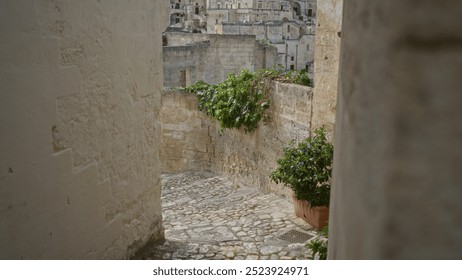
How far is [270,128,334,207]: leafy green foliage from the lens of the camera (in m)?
5.64

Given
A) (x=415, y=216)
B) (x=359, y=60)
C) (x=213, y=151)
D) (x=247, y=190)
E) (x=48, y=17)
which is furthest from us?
(x=213, y=151)

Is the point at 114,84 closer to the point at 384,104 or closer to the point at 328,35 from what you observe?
the point at 384,104

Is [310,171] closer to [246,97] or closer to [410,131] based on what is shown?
[246,97]

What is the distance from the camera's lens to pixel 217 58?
1923cm

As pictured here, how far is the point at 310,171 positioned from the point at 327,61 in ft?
5.08

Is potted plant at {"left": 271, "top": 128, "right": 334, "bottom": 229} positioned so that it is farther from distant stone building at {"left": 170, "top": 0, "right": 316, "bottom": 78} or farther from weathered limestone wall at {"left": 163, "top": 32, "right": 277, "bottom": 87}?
distant stone building at {"left": 170, "top": 0, "right": 316, "bottom": 78}

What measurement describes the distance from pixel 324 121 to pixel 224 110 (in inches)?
98.6

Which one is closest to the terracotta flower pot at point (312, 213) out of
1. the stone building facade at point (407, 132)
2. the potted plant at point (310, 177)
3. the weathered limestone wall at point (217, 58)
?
the potted plant at point (310, 177)

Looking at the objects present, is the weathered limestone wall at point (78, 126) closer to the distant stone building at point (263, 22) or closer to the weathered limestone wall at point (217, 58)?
the weathered limestone wall at point (217, 58)

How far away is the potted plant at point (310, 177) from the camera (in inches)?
220

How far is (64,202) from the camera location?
9.95 feet

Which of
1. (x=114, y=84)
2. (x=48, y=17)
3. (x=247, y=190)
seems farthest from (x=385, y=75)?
(x=247, y=190)

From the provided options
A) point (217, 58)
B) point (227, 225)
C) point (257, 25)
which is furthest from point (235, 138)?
point (257, 25)

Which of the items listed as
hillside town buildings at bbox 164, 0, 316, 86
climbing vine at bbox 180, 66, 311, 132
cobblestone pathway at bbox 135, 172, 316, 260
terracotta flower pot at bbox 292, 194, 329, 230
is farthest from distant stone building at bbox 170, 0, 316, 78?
terracotta flower pot at bbox 292, 194, 329, 230
